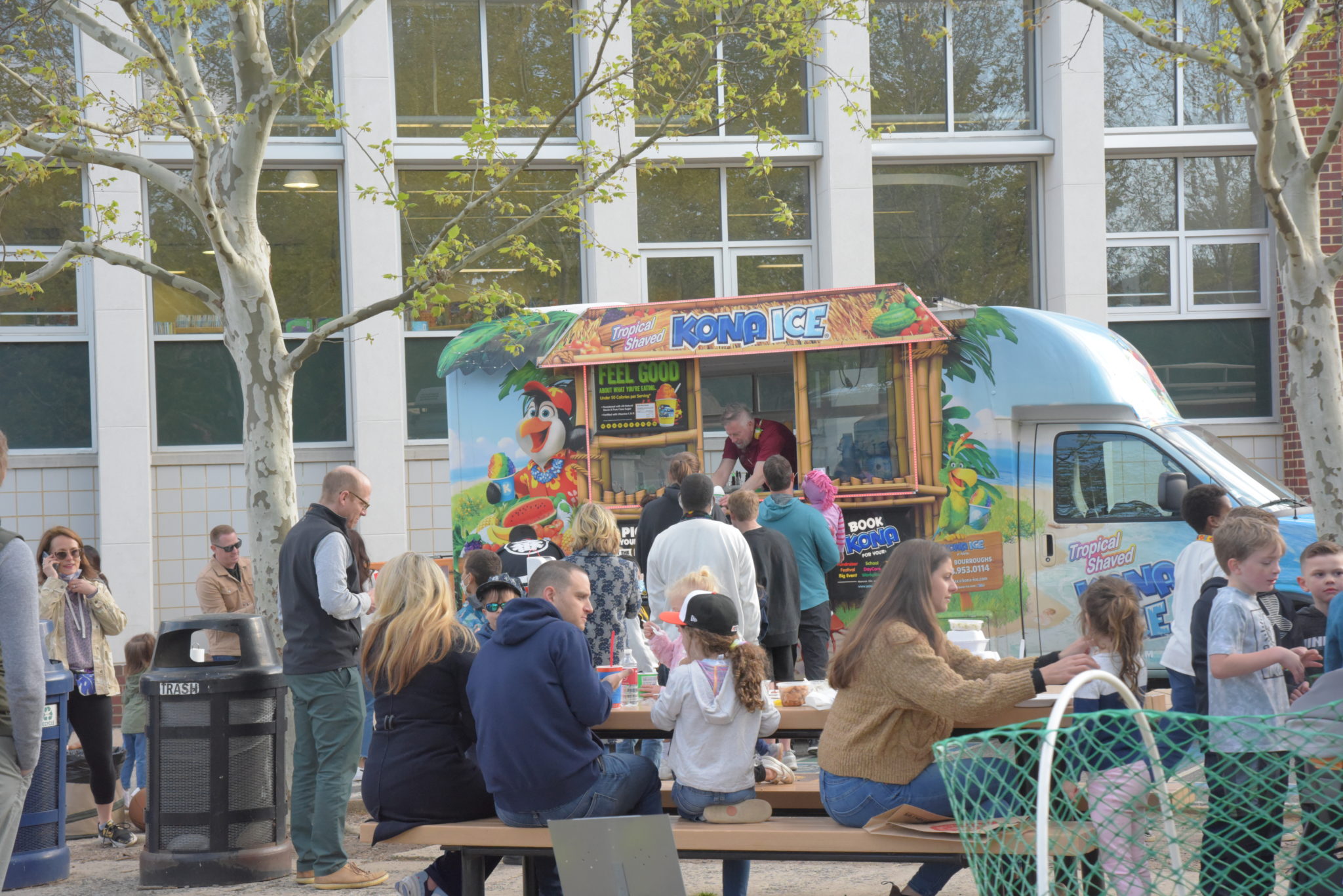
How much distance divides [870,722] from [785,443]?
5.84 m

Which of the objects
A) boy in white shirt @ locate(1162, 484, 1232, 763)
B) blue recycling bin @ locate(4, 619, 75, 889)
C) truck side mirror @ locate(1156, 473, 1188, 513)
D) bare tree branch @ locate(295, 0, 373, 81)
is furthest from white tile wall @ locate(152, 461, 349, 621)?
boy in white shirt @ locate(1162, 484, 1232, 763)

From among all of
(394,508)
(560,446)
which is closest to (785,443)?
(560,446)

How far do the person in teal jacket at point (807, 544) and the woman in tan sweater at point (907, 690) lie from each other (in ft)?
13.3

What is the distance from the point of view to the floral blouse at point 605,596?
295 inches

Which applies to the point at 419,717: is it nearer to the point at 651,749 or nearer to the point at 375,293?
the point at 651,749

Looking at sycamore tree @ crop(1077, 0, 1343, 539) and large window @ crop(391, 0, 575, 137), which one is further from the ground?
large window @ crop(391, 0, 575, 137)

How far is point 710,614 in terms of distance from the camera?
207 inches

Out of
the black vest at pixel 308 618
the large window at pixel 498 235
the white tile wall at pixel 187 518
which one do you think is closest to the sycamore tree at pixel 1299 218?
the black vest at pixel 308 618

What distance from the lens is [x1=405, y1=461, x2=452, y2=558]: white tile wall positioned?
46.6ft

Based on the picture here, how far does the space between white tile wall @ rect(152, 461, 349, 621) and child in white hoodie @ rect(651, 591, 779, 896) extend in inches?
373

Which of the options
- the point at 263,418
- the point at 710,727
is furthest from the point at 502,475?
the point at 710,727

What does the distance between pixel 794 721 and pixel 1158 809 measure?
210 centimetres

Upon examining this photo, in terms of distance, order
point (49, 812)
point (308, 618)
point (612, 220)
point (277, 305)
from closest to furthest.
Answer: point (308, 618) → point (49, 812) → point (277, 305) → point (612, 220)

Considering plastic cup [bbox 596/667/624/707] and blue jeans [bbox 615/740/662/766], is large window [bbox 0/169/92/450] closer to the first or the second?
blue jeans [bbox 615/740/662/766]
